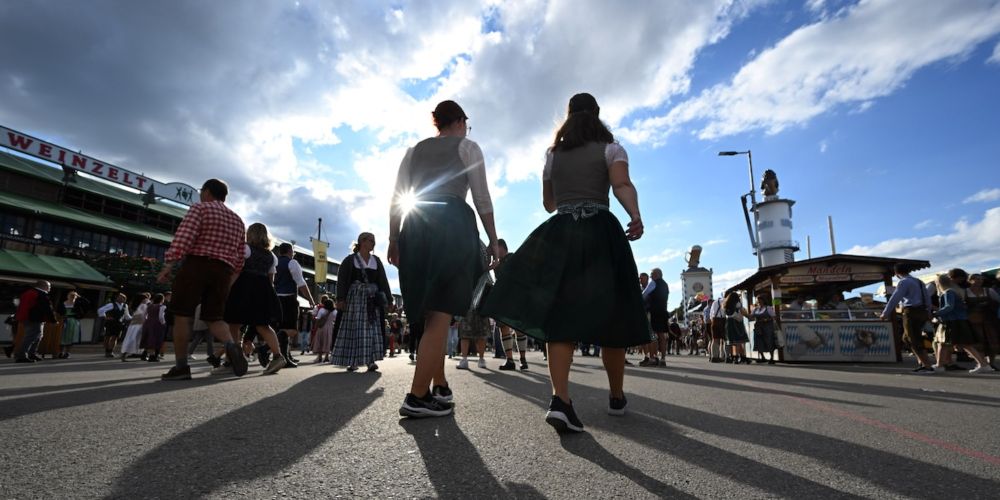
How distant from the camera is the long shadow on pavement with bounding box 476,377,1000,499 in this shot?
5.52ft

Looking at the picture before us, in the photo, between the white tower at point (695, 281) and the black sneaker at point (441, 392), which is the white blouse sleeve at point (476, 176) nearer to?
the black sneaker at point (441, 392)

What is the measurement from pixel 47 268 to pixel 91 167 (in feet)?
30.1

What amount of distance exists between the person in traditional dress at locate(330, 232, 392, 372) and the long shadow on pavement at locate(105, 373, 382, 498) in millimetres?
3418

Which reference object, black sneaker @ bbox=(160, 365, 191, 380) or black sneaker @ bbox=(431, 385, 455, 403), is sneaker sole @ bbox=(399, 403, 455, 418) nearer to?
black sneaker @ bbox=(431, 385, 455, 403)

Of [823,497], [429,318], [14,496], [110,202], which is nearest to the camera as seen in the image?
[14,496]

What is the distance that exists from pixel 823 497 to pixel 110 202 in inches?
1428

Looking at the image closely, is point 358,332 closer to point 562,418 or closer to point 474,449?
point 562,418

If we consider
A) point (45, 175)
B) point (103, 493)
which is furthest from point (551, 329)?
point (45, 175)

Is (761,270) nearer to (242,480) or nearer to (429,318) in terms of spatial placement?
(429,318)

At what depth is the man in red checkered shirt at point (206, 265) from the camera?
16.0 ft

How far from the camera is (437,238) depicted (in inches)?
127

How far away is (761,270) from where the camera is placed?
15.5 metres

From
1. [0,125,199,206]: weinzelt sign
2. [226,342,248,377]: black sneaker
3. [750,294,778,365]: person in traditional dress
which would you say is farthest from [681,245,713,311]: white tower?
[226,342,248,377]: black sneaker

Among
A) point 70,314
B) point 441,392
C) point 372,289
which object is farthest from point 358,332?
point 70,314
